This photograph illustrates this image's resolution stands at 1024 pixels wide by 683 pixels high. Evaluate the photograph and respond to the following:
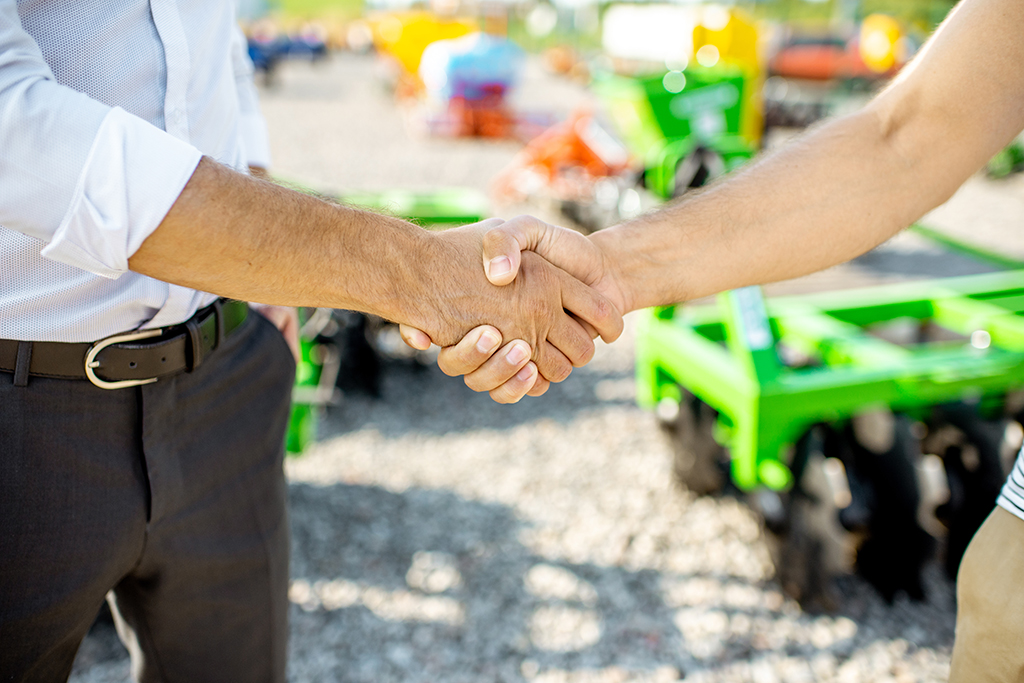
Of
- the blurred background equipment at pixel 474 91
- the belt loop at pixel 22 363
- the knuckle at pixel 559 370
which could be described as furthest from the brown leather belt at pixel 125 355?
the blurred background equipment at pixel 474 91

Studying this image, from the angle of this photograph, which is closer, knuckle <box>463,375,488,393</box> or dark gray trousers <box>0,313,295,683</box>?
dark gray trousers <box>0,313,295,683</box>

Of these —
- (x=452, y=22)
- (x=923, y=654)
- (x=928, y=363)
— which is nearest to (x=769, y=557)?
(x=923, y=654)

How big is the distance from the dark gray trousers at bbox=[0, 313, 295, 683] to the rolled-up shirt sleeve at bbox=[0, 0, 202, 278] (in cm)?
31

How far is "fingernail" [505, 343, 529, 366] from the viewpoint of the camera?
1535mm

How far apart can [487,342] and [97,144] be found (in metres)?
0.77

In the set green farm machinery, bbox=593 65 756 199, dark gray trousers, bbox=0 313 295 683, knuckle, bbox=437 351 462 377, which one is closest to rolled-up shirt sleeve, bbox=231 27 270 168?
dark gray trousers, bbox=0 313 295 683

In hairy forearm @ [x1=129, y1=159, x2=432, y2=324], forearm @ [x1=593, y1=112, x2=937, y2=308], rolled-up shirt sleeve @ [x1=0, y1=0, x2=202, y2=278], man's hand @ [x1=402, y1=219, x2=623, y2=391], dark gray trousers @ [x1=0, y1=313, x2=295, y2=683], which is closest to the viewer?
rolled-up shirt sleeve @ [x1=0, y1=0, x2=202, y2=278]

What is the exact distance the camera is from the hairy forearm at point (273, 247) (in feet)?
3.35

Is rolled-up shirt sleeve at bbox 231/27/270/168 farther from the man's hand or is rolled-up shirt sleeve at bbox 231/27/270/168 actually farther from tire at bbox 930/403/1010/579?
tire at bbox 930/403/1010/579

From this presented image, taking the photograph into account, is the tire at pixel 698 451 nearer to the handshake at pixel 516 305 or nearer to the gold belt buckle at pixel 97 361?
the handshake at pixel 516 305

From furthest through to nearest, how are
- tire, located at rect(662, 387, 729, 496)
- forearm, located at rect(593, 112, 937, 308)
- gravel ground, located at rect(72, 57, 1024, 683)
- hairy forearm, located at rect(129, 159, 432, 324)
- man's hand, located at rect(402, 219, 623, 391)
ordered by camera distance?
tire, located at rect(662, 387, 729, 496)
gravel ground, located at rect(72, 57, 1024, 683)
forearm, located at rect(593, 112, 937, 308)
man's hand, located at rect(402, 219, 623, 391)
hairy forearm, located at rect(129, 159, 432, 324)

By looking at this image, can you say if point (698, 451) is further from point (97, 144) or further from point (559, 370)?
point (97, 144)

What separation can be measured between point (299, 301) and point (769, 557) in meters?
2.42

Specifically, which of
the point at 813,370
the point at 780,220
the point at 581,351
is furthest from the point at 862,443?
the point at 581,351
